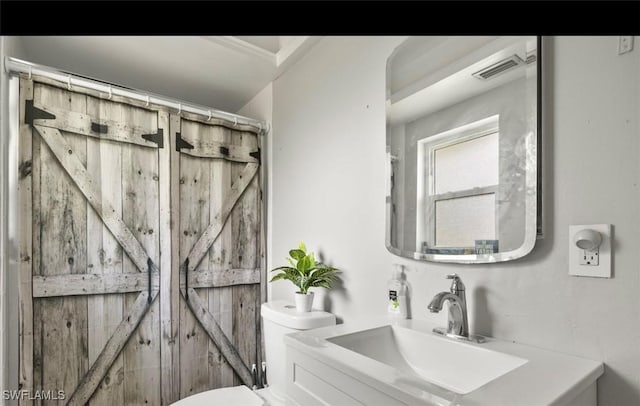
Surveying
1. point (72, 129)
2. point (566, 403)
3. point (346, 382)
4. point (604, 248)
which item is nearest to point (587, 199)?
point (604, 248)

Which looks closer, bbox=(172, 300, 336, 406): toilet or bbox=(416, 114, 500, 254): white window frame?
bbox=(416, 114, 500, 254): white window frame

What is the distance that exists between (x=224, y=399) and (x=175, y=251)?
0.78m

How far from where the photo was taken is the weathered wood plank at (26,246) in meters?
1.61

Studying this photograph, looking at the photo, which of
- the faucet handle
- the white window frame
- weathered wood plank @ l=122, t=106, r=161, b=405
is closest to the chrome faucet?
the faucet handle

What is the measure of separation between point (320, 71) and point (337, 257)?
0.95m

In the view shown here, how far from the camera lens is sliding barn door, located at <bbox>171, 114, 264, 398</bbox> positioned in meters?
2.05

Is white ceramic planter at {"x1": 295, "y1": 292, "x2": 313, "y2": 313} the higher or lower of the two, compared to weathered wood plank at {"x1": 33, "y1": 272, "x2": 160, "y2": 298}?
lower

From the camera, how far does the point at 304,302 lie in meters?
1.72

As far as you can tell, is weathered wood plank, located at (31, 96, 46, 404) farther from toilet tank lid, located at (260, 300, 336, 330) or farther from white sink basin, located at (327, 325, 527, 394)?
white sink basin, located at (327, 325, 527, 394)

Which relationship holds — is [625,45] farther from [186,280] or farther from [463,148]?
[186,280]

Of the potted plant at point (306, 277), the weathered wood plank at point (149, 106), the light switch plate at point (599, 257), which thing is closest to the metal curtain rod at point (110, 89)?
the weathered wood plank at point (149, 106)

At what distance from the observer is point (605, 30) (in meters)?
0.14

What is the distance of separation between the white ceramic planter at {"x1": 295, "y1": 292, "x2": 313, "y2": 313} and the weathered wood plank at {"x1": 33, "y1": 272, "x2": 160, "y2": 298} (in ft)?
2.53

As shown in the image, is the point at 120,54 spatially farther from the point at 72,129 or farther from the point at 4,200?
the point at 4,200
